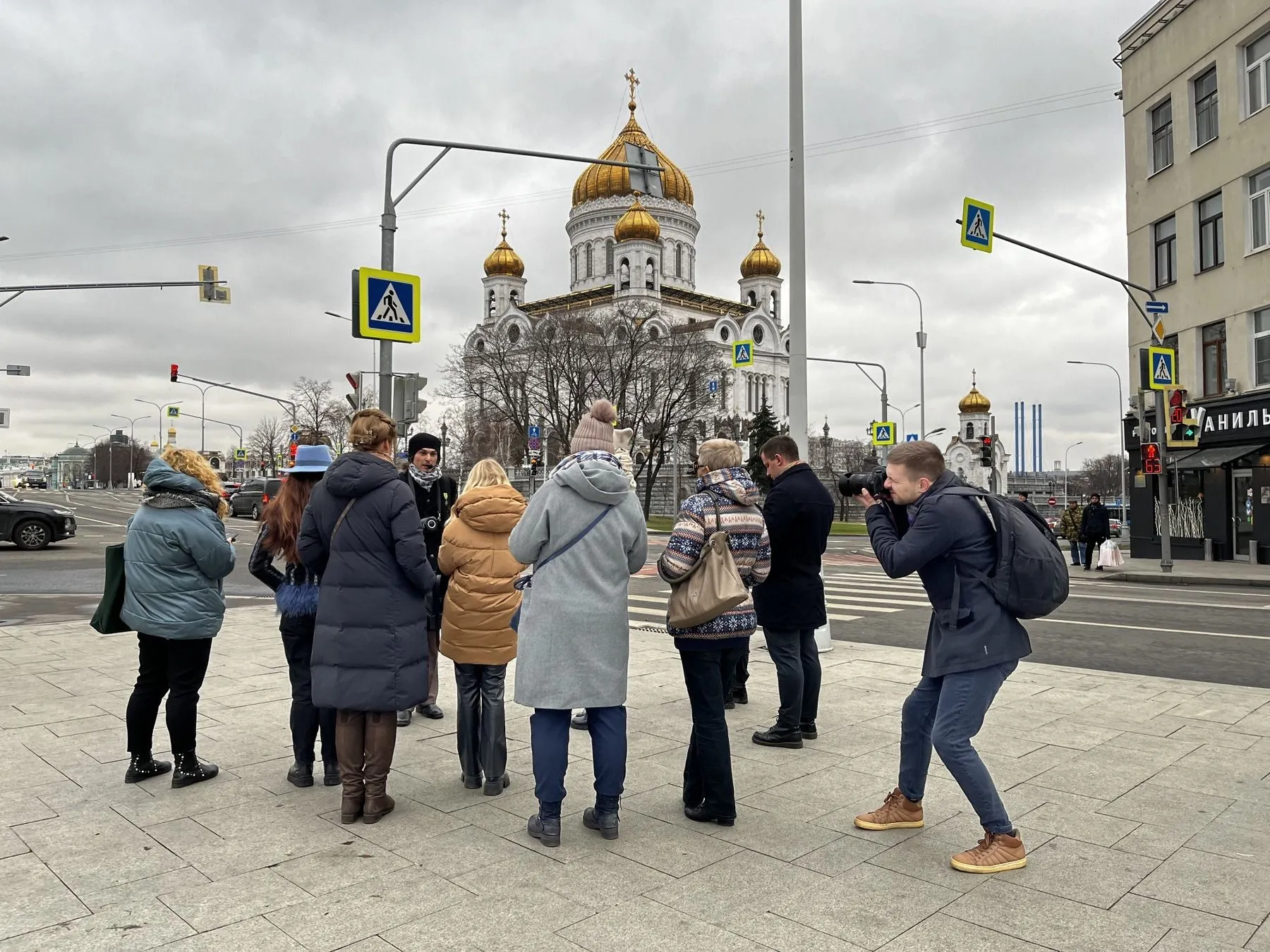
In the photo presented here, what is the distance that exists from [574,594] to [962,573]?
172cm

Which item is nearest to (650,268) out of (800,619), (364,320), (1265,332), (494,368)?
(494,368)

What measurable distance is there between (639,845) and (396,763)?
6.41 feet

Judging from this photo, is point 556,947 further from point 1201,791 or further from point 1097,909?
point 1201,791

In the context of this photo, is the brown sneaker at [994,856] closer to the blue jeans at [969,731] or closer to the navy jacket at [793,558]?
the blue jeans at [969,731]

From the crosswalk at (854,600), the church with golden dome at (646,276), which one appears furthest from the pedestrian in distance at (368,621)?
the church with golden dome at (646,276)

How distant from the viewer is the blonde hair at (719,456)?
206 inches

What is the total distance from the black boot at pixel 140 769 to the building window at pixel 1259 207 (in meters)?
26.4

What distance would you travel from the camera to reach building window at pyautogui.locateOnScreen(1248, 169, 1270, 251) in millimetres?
23484

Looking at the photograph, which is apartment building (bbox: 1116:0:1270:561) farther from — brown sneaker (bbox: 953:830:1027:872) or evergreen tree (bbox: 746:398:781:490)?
evergreen tree (bbox: 746:398:781:490)

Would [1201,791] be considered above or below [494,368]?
below

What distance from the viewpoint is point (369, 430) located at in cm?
492

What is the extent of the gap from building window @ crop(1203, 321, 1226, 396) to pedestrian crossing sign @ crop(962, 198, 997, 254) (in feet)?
34.8

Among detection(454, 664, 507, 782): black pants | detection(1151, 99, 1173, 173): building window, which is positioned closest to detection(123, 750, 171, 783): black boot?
detection(454, 664, 507, 782): black pants

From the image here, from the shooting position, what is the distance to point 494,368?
4731cm
